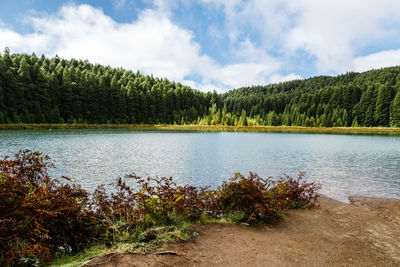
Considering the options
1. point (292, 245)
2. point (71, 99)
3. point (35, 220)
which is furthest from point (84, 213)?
point (71, 99)

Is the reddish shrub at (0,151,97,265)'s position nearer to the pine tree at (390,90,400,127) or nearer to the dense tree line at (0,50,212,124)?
the dense tree line at (0,50,212,124)

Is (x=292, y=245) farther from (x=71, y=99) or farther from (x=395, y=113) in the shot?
(x=395, y=113)

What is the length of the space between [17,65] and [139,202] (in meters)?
94.8

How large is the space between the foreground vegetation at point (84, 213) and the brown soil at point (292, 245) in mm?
499

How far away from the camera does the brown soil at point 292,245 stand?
13.4 feet

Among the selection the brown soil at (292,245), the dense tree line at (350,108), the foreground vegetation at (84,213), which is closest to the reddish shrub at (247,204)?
the foreground vegetation at (84,213)

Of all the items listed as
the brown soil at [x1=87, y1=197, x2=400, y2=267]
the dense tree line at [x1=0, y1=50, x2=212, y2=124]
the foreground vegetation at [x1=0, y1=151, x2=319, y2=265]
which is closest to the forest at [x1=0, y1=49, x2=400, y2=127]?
the dense tree line at [x1=0, y1=50, x2=212, y2=124]

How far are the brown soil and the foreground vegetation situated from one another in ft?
1.64

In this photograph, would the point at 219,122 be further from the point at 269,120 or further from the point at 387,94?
the point at 387,94

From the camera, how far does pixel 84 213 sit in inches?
196

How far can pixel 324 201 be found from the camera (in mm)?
9430

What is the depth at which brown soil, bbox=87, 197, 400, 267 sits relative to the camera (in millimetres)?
4094

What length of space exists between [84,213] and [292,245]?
4.65m

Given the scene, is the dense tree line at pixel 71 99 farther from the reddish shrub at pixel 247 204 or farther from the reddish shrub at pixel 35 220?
the reddish shrub at pixel 247 204
